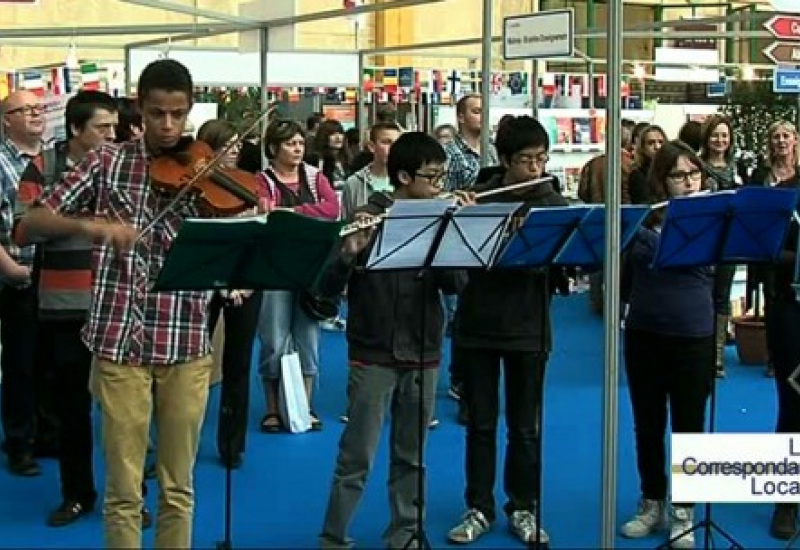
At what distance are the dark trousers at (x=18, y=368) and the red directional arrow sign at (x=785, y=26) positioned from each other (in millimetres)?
3982

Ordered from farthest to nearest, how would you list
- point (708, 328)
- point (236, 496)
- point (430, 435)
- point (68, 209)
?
point (430, 435)
point (236, 496)
point (708, 328)
point (68, 209)

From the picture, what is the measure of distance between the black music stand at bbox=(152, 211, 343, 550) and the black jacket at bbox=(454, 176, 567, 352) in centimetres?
101

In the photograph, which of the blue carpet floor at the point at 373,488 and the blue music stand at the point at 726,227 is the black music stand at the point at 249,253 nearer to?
the blue music stand at the point at 726,227

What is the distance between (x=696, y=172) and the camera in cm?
482

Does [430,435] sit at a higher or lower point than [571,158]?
lower

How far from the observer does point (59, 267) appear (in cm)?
526

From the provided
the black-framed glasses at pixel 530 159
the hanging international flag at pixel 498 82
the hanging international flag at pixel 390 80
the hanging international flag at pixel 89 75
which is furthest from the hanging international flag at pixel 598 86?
the black-framed glasses at pixel 530 159

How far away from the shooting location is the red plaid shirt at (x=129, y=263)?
3660 mm

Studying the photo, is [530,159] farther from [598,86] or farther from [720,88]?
[720,88]

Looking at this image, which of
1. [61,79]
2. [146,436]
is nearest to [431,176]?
[146,436]

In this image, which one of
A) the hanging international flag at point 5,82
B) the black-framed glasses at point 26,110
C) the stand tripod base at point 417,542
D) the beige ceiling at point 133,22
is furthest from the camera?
the beige ceiling at point 133,22

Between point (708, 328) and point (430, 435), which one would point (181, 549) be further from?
point (430, 435)

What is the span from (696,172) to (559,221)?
850mm

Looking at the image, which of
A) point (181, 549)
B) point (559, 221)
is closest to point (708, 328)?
point (559, 221)
